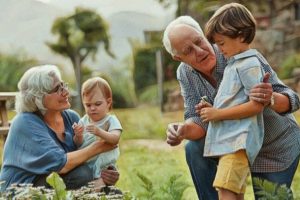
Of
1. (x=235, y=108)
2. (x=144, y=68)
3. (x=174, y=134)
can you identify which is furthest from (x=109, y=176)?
(x=144, y=68)

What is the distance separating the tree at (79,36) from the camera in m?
9.92

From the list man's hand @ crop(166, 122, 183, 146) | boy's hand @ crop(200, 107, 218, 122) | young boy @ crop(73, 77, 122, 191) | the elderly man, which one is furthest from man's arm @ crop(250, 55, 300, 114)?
young boy @ crop(73, 77, 122, 191)

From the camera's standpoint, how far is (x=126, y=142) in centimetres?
889

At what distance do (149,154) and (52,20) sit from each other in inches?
107

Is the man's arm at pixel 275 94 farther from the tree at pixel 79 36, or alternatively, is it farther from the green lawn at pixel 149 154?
the tree at pixel 79 36

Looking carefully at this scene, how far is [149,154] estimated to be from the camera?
26.1 ft

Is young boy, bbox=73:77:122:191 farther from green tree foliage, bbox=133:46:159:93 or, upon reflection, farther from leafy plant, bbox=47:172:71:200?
Answer: green tree foliage, bbox=133:46:159:93

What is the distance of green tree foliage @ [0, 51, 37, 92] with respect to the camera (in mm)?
9538

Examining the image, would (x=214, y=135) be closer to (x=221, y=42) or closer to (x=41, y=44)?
(x=221, y=42)

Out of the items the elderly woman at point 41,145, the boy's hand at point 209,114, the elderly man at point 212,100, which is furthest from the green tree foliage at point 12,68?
the boy's hand at point 209,114

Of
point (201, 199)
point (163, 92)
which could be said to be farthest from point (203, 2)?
point (201, 199)

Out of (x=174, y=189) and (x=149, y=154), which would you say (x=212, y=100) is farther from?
(x=149, y=154)

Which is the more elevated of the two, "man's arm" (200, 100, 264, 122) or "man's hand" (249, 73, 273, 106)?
"man's hand" (249, 73, 273, 106)

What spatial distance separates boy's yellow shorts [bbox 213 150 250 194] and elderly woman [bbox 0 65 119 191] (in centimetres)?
69
